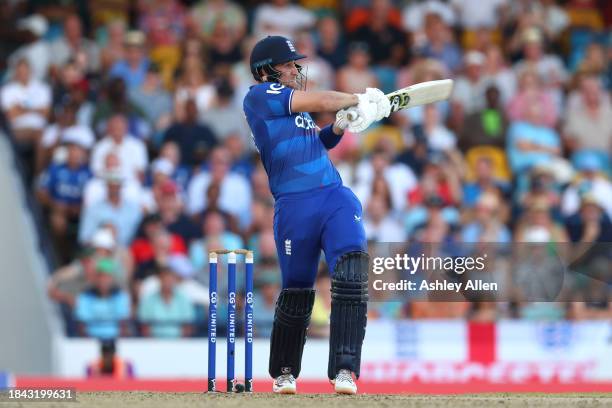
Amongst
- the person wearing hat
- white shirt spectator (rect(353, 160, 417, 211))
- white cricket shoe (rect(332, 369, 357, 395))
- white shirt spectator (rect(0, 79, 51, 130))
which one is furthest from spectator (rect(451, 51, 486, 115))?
white cricket shoe (rect(332, 369, 357, 395))

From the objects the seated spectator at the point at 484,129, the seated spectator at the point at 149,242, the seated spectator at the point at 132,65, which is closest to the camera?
the seated spectator at the point at 149,242

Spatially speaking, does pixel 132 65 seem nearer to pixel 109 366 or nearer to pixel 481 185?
pixel 481 185

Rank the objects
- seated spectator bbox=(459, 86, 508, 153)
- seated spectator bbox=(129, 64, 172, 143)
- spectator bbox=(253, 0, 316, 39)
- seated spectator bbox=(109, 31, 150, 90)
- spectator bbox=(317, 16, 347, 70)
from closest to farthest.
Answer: seated spectator bbox=(459, 86, 508, 153)
seated spectator bbox=(129, 64, 172, 143)
seated spectator bbox=(109, 31, 150, 90)
spectator bbox=(317, 16, 347, 70)
spectator bbox=(253, 0, 316, 39)

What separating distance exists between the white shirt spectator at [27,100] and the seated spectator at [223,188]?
188cm

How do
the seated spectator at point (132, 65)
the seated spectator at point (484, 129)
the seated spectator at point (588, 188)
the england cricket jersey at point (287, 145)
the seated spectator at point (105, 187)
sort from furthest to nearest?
the seated spectator at point (132, 65), the seated spectator at point (484, 129), the seated spectator at point (588, 188), the seated spectator at point (105, 187), the england cricket jersey at point (287, 145)

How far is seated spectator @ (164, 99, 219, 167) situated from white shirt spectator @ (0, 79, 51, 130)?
1361 millimetres

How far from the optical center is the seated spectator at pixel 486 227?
13430 mm

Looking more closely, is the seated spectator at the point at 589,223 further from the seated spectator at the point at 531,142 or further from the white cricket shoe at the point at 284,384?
the white cricket shoe at the point at 284,384

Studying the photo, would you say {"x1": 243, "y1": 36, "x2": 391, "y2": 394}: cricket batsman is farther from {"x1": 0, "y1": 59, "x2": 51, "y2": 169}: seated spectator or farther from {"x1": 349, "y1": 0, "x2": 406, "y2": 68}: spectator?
{"x1": 349, "y1": 0, "x2": 406, "y2": 68}: spectator

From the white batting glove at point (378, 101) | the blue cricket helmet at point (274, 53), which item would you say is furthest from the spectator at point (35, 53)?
the white batting glove at point (378, 101)

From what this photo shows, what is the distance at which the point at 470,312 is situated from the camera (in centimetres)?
1236

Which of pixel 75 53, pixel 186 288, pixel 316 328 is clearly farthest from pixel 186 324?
pixel 75 53

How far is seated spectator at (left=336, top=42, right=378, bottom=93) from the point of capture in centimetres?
1521

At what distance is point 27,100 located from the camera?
48.4ft
